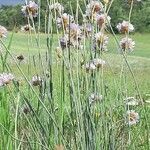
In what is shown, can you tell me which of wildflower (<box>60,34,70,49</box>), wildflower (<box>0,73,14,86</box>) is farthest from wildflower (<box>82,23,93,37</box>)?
wildflower (<box>0,73,14,86</box>)

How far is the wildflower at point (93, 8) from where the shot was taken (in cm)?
216

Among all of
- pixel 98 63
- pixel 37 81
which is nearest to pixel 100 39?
pixel 98 63

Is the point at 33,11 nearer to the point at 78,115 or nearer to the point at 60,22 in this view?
the point at 60,22

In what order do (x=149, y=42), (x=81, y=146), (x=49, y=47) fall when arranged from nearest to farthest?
(x=81, y=146) < (x=49, y=47) < (x=149, y=42)

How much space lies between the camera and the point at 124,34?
225cm

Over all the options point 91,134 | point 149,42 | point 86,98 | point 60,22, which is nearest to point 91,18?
point 60,22

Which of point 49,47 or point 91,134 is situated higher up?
point 49,47

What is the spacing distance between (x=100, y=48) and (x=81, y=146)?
388 millimetres

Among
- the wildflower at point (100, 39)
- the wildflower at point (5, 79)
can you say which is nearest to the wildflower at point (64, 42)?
the wildflower at point (100, 39)

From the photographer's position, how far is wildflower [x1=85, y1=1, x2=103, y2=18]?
7.10 feet

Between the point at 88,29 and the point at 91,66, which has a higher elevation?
the point at 88,29

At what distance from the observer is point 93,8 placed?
2146 mm

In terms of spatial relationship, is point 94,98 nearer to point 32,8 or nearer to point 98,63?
point 98,63

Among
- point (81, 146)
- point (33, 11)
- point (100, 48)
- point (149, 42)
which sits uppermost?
point (33, 11)
